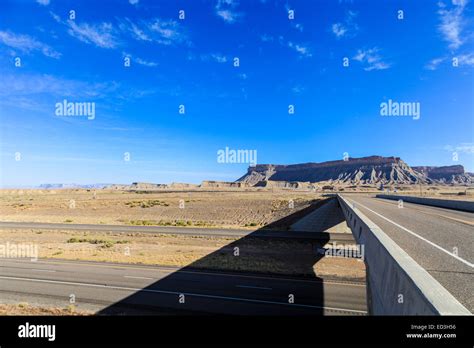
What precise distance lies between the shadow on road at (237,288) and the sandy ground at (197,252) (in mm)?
91

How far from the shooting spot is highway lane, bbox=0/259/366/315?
48.9 ft

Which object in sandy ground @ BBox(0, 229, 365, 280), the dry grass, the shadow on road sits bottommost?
sandy ground @ BBox(0, 229, 365, 280)

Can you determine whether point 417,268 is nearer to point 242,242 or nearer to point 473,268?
point 473,268

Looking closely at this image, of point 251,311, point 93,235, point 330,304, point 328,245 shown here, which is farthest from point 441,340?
point 93,235

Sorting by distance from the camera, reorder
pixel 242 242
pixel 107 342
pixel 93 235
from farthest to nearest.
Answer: pixel 93 235
pixel 242 242
pixel 107 342

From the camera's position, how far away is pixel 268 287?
60.5ft

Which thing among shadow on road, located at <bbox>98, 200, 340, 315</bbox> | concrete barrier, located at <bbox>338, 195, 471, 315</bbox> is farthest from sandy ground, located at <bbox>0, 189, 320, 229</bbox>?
concrete barrier, located at <bbox>338, 195, 471, 315</bbox>

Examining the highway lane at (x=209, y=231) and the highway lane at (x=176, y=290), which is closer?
the highway lane at (x=176, y=290)

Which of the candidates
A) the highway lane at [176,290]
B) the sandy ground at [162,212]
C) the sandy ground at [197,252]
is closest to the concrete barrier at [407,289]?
the highway lane at [176,290]

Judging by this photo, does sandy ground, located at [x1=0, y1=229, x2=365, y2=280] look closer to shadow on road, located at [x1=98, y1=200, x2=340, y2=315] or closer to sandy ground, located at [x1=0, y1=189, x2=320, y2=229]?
shadow on road, located at [x1=98, y1=200, x2=340, y2=315]

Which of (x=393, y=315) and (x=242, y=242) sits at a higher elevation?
(x=393, y=315)

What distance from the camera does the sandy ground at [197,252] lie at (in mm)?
23172

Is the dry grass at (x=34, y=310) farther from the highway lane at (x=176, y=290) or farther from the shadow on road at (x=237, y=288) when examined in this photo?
the shadow on road at (x=237, y=288)

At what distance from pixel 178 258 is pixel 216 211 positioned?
36.8 meters
